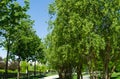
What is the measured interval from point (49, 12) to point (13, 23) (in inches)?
206

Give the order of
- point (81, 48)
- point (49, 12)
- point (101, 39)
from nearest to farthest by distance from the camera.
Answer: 1. point (101, 39)
2. point (81, 48)
3. point (49, 12)

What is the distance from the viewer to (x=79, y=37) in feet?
100

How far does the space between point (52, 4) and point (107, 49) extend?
7357mm

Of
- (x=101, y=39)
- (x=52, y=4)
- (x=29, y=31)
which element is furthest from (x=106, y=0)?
(x=29, y=31)

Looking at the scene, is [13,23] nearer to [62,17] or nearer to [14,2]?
[14,2]

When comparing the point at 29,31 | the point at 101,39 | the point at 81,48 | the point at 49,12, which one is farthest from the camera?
the point at 29,31

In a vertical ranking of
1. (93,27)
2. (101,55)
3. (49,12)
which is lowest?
(101,55)

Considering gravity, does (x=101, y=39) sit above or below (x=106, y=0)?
below

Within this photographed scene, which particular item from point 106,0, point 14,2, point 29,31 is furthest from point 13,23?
point 29,31

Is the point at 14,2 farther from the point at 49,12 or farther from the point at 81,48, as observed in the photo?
the point at 81,48

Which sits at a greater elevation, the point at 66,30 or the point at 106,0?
the point at 106,0

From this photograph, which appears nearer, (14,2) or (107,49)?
(14,2)

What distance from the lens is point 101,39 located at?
28.8 metres

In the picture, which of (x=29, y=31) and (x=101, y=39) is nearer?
(x=101, y=39)
